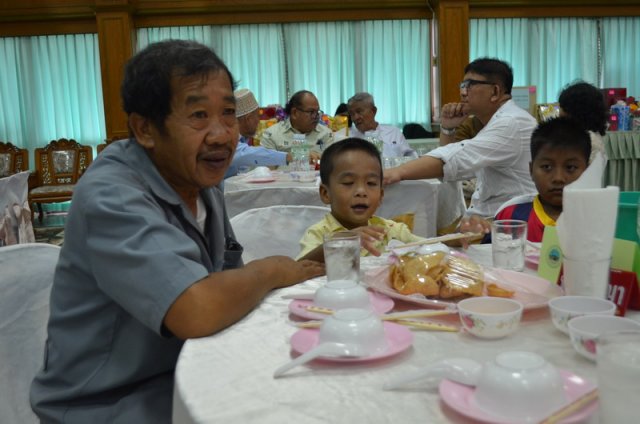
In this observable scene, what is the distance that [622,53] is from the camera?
29.3 feet

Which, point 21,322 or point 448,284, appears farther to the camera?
point 21,322

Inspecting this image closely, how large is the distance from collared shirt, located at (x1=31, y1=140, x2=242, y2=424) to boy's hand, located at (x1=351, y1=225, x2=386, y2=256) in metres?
0.45

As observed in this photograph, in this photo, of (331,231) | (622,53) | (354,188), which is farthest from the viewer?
(622,53)

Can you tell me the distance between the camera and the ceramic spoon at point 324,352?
722 millimetres

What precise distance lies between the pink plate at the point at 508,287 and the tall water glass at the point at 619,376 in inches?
14.6

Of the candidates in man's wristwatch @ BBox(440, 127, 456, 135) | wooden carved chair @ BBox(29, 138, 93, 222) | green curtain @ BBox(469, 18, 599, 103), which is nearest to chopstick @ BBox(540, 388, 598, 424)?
man's wristwatch @ BBox(440, 127, 456, 135)

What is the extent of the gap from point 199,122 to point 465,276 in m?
0.61

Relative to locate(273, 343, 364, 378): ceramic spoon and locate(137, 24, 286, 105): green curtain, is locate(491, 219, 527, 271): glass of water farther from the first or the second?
locate(137, 24, 286, 105): green curtain

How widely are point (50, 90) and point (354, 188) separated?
26.6 feet

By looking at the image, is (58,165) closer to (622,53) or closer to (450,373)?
(450,373)

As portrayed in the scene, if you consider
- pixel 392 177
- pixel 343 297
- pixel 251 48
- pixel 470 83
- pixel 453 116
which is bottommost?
pixel 343 297

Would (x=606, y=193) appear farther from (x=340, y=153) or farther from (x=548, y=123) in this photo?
(x=548, y=123)

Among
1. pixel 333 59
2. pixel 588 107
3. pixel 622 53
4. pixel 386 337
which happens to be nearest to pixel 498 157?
pixel 588 107

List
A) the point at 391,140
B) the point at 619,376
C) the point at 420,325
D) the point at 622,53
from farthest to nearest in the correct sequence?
the point at 622,53 < the point at 391,140 < the point at 420,325 < the point at 619,376
